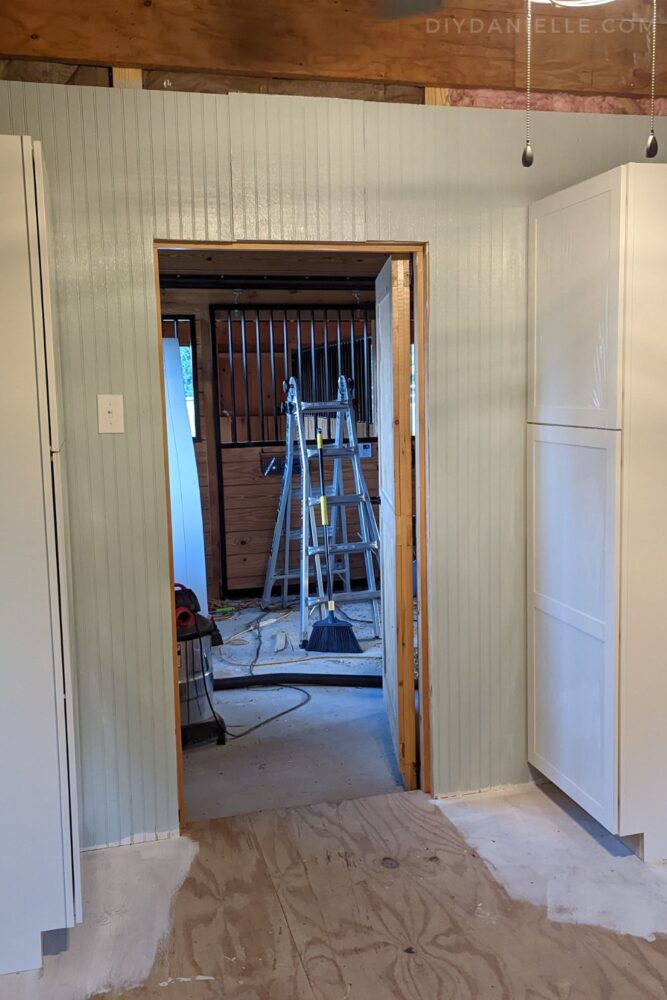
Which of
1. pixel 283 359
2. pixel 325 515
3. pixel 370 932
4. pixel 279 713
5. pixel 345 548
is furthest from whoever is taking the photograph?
pixel 283 359

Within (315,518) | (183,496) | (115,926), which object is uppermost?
(183,496)

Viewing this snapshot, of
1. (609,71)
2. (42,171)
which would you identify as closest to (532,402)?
(609,71)

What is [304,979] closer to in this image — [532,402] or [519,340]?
[532,402]

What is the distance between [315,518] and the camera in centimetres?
559

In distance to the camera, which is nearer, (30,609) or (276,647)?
(30,609)

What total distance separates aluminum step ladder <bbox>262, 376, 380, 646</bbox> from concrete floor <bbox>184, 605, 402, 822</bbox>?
0.43 metres

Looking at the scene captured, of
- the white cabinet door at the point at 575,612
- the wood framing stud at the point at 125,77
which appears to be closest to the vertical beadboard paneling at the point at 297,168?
the wood framing stud at the point at 125,77

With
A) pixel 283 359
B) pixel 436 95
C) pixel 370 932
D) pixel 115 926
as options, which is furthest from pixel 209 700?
pixel 283 359

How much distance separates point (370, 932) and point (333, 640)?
2.53m

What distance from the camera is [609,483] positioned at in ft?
7.63

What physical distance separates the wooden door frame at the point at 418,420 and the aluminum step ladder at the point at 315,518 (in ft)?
6.53

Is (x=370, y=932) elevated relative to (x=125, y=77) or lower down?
lower down

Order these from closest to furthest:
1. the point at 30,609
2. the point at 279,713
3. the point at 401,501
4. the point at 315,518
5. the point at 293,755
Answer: the point at 30,609 < the point at 401,501 < the point at 293,755 < the point at 279,713 < the point at 315,518

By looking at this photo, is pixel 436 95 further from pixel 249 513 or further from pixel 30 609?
pixel 249 513
